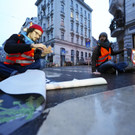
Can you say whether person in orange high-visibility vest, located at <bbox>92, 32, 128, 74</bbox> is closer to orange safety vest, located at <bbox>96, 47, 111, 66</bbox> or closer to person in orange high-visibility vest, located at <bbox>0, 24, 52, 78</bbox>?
orange safety vest, located at <bbox>96, 47, 111, 66</bbox>

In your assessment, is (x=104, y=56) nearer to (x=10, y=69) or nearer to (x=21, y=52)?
(x=21, y=52)

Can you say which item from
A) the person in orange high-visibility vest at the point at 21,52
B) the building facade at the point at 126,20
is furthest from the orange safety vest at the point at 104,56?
the building facade at the point at 126,20

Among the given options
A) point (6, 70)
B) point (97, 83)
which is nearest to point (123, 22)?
point (97, 83)

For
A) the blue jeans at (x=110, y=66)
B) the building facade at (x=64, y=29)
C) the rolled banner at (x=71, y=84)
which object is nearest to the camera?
the rolled banner at (x=71, y=84)

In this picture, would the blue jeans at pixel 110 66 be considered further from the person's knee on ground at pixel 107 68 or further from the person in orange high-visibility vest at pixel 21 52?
the person in orange high-visibility vest at pixel 21 52

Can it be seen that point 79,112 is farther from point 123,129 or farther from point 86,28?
point 86,28

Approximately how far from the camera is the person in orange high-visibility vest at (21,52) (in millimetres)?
1009

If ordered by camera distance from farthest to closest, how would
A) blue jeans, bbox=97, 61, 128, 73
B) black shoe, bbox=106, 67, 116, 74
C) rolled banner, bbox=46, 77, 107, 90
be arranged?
black shoe, bbox=106, 67, 116, 74, blue jeans, bbox=97, 61, 128, 73, rolled banner, bbox=46, 77, 107, 90

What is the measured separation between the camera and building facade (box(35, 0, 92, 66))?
48.2 ft

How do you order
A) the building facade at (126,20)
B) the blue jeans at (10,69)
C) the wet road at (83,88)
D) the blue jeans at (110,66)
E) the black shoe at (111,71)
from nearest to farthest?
the wet road at (83,88)
the blue jeans at (10,69)
the blue jeans at (110,66)
the black shoe at (111,71)
the building facade at (126,20)

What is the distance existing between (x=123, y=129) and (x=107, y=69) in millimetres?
2101

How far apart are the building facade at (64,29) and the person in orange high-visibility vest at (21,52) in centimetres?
1263

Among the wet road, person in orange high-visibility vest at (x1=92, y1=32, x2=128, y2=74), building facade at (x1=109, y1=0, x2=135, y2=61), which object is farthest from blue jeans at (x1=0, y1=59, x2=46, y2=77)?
building facade at (x1=109, y1=0, x2=135, y2=61)

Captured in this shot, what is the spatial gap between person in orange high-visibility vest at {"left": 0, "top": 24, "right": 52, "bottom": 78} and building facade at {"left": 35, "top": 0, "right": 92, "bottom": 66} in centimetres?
1263
